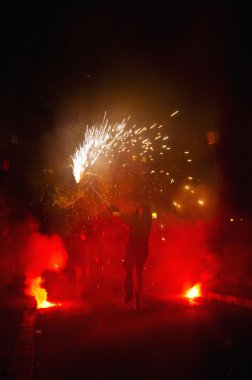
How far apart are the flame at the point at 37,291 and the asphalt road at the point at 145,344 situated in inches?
76.8

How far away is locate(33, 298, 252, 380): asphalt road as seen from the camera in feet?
13.5

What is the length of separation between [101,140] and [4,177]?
662 centimetres

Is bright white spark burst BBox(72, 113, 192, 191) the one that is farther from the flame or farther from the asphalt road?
the asphalt road

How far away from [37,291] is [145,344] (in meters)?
7.28

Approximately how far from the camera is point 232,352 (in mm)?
4637

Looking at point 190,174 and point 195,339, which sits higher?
point 190,174

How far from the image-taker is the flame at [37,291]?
9.30 m

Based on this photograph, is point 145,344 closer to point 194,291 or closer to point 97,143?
point 194,291

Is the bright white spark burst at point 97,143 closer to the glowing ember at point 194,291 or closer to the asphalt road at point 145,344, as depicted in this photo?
the glowing ember at point 194,291

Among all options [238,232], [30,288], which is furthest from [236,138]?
[30,288]

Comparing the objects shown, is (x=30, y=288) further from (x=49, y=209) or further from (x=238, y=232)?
(x=238, y=232)

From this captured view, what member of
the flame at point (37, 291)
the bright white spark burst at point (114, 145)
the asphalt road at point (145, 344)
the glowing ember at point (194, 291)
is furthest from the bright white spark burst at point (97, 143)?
the asphalt road at point (145, 344)

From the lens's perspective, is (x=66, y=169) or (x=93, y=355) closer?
(x=93, y=355)

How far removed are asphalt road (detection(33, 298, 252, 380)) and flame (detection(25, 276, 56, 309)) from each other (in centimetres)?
195
